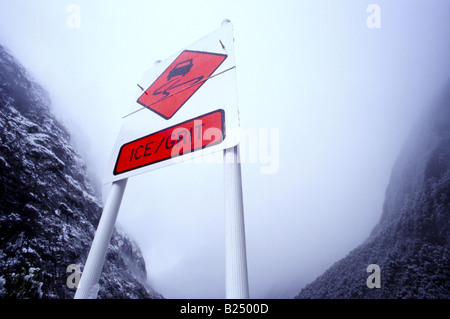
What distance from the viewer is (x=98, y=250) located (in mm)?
2262

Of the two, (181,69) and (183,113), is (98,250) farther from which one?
(181,69)

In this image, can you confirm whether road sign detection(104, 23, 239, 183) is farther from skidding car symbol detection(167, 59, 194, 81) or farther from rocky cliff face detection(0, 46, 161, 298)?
rocky cliff face detection(0, 46, 161, 298)

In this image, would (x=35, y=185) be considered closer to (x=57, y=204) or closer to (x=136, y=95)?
(x=57, y=204)

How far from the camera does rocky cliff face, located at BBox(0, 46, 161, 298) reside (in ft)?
27.8

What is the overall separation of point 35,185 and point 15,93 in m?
15.2

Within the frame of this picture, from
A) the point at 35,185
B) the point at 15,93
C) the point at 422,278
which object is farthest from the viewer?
the point at 422,278

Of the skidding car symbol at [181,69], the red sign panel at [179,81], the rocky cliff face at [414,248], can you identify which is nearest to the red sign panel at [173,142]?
the red sign panel at [179,81]

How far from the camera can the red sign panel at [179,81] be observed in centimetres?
286

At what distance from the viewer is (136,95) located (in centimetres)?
373

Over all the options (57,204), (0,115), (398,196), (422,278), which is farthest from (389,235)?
(0,115)

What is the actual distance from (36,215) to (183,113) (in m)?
14.0

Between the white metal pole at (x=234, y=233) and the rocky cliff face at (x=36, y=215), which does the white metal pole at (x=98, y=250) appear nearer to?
the white metal pole at (x=234, y=233)

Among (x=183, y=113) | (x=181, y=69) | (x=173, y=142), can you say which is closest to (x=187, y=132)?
(x=173, y=142)

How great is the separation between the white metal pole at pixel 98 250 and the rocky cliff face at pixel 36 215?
860cm
